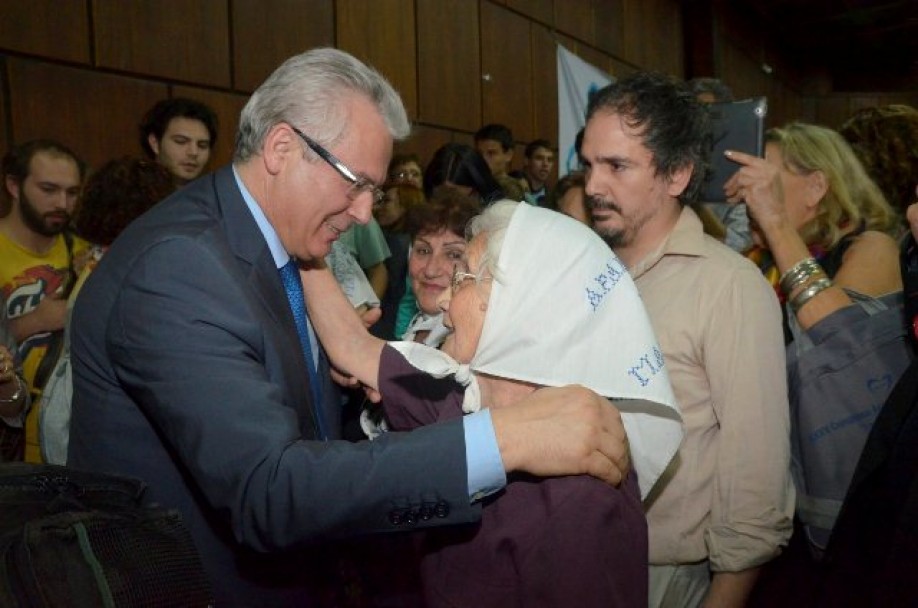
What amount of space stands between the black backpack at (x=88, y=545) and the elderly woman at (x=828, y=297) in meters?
1.33

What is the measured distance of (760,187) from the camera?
6.26 ft

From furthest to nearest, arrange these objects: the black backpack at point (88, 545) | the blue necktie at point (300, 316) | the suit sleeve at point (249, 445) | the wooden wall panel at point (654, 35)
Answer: the wooden wall panel at point (654, 35) → the blue necktie at point (300, 316) → the suit sleeve at point (249, 445) → the black backpack at point (88, 545)

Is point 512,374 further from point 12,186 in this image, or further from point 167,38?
point 167,38

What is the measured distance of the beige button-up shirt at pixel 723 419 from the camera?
1.51m

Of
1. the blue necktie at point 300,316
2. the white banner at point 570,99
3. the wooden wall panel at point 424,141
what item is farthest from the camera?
the white banner at point 570,99

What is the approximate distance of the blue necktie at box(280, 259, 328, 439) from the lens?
1435mm

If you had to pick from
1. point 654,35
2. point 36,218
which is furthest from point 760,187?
point 654,35

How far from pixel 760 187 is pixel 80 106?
104 inches

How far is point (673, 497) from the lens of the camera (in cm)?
157

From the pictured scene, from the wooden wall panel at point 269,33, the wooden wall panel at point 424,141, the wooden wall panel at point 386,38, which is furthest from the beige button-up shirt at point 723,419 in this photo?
the wooden wall panel at point 424,141

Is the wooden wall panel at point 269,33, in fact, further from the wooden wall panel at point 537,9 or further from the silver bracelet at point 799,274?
the silver bracelet at point 799,274

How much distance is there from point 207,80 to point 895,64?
15.1 metres

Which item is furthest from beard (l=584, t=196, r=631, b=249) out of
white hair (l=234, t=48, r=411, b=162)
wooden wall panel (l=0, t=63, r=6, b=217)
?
wooden wall panel (l=0, t=63, r=6, b=217)

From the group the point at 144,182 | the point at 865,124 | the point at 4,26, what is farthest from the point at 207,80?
the point at 865,124
